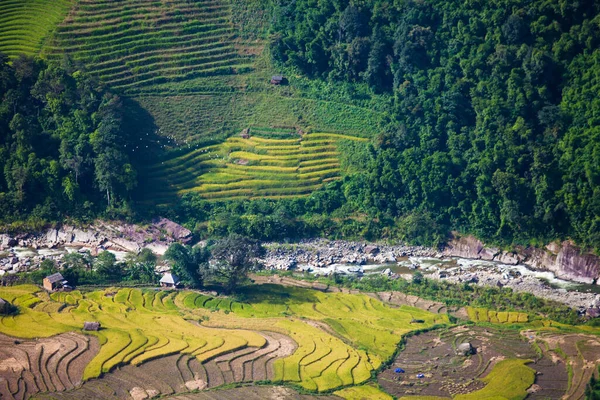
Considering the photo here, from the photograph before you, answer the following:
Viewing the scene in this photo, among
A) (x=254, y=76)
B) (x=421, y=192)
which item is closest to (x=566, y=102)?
(x=421, y=192)

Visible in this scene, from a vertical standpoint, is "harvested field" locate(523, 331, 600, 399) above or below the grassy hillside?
below

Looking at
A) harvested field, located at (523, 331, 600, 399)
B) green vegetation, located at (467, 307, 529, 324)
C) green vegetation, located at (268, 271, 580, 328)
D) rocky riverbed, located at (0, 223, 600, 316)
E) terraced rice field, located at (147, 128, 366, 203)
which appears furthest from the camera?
terraced rice field, located at (147, 128, 366, 203)

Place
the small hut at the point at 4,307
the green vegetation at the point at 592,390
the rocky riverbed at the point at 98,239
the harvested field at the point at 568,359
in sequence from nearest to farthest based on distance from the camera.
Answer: the green vegetation at the point at 592,390, the harvested field at the point at 568,359, the small hut at the point at 4,307, the rocky riverbed at the point at 98,239

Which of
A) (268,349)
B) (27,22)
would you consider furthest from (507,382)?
(27,22)

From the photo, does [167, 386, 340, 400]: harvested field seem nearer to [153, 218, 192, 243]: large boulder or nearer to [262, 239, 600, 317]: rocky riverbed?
[262, 239, 600, 317]: rocky riverbed

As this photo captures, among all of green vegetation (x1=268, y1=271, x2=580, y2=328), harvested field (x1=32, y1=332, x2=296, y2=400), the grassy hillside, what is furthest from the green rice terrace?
the grassy hillside

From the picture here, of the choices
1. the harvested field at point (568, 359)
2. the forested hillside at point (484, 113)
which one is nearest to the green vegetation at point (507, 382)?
the harvested field at point (568, 359)

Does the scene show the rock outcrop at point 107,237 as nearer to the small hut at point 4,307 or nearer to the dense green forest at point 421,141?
the dense green forest at point 421,141
